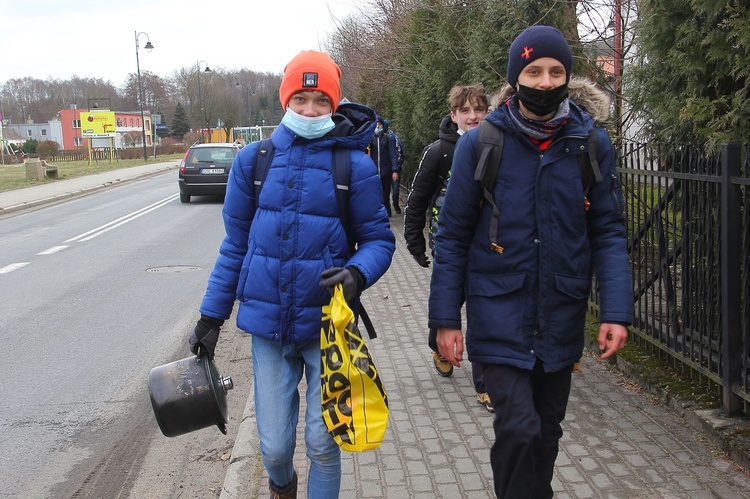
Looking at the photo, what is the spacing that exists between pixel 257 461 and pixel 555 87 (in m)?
2.48

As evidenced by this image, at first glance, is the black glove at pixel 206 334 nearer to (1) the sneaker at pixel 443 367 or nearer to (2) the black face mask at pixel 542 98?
(2) the black face mask at pixel 542 98

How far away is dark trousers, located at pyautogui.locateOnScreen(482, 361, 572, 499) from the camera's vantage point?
2646 mm

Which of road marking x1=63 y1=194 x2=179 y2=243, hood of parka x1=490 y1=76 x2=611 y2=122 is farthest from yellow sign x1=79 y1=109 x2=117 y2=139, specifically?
hood of parka x1=490 y1=76 x2=611 y2=122

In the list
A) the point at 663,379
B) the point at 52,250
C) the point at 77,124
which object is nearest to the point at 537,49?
the point at 663,379

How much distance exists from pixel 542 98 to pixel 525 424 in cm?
114

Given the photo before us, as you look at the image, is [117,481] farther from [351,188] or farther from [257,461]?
[351,188]

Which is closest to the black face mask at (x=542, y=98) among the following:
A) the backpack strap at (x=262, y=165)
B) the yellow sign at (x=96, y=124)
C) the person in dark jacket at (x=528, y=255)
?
the person in dark jacket at (x=528, y=255)

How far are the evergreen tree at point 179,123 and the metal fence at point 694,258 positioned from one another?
95.4m

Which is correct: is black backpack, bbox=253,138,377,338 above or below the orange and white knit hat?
below

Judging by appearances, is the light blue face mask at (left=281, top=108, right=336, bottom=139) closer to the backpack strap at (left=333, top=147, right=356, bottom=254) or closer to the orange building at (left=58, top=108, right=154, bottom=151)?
the backpack strap at (left=333, top=147, right=356, bottom=254)

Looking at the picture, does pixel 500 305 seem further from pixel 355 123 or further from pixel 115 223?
pixel 115 223

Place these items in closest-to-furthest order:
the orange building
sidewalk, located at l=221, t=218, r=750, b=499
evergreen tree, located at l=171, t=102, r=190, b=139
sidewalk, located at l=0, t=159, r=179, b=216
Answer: sidewalk, located at l=221, t=218, r=750, b=499 → sidewalk, located at l=0, t=159, r=179, b=216 → evergreen tree, located at l=171, t=102, r=190, b=139 → the orange building

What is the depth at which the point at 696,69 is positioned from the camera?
14.5ft

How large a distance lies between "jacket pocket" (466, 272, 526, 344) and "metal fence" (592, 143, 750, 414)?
1716 mm
